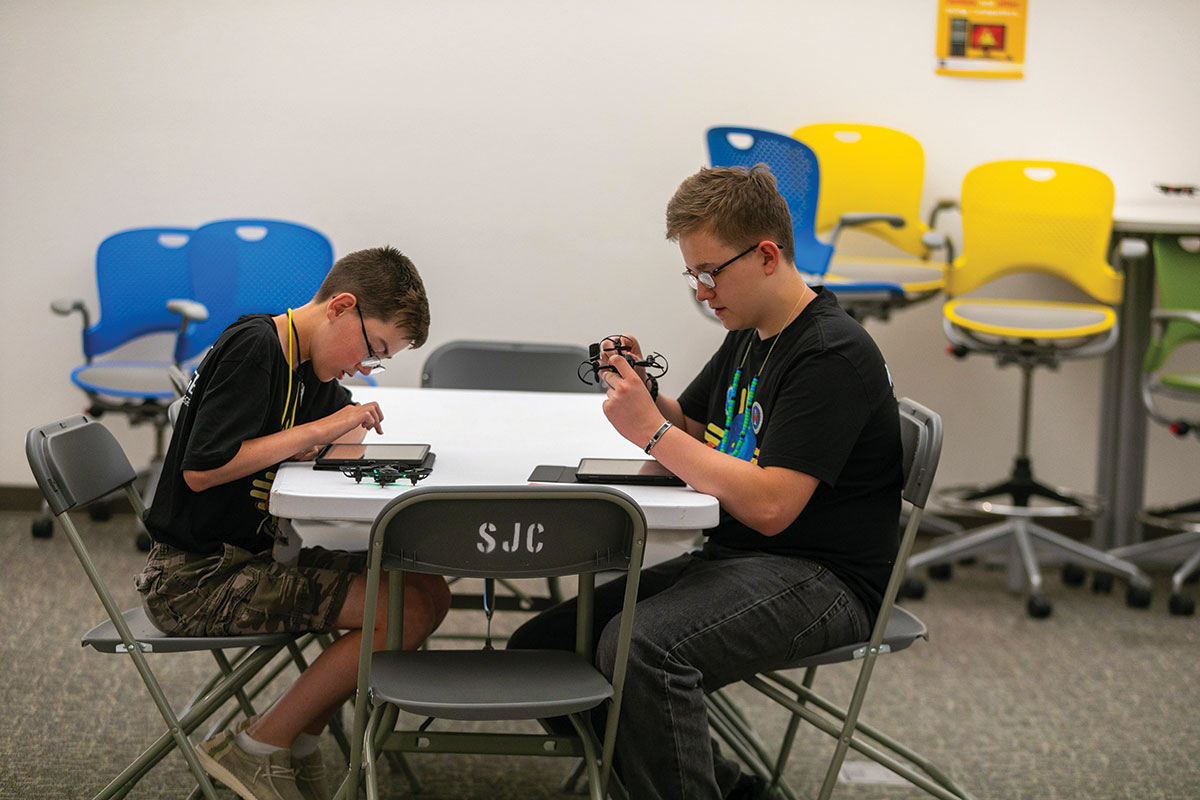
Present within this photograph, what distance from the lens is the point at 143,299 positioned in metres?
4.27

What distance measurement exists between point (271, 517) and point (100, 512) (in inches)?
107

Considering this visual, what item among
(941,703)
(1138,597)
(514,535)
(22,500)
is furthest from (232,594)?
(22,500)

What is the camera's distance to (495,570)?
1595 millimetres

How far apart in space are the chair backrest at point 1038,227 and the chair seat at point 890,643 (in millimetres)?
2237

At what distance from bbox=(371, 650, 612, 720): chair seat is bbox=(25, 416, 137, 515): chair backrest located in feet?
1.86

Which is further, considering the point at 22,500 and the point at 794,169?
the point at 22,500

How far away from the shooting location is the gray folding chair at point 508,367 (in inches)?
118

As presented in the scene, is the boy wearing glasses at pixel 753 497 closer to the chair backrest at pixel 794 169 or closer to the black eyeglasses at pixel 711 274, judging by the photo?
the black eyeglasses at pixel 711 274

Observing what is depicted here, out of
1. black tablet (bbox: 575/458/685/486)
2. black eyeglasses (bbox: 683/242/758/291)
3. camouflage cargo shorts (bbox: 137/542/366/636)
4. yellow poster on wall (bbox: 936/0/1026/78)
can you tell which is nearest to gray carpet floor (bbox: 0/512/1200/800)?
camouflage cargo shorts (bbox: 137/542/366/636)

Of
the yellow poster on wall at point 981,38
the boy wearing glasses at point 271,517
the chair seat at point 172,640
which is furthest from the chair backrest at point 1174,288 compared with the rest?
the chair seat at point 172,640

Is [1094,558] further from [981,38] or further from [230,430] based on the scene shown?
[230,430]

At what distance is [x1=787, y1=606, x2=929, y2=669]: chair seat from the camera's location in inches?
73.0

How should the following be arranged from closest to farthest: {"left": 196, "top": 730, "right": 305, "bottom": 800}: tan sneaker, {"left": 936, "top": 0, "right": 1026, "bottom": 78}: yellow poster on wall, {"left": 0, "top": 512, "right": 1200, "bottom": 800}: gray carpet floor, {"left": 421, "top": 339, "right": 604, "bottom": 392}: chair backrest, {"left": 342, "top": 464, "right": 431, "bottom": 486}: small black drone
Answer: {"left": 342, "top": 464, "right": 431, "bottom": 486}: small black drone → {"left": 196, "top": 730, "right": 305, "bottom": 800}: tan sneaker → {"left": 0, "top": 512, "right": 1200, "bottom": 800}: gray carpet floor → {"left": 421, "top": 339, "right": 604, "bottom": 392}: chair backrest → {"left": 936, "top": 0, "right": 1026, "bottom": 78}: yellow poster on wall

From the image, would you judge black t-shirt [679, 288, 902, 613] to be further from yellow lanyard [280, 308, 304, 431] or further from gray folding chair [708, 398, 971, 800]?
yellow lanyard [280, 308, 304, 431]
